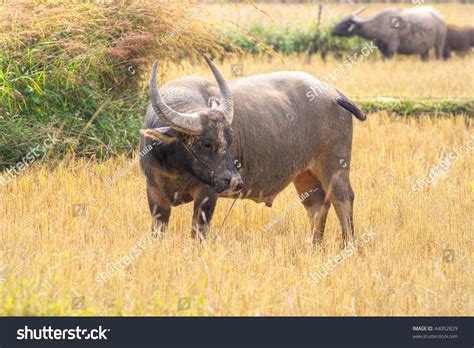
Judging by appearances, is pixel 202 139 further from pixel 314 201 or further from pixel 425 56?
pixel 425 56

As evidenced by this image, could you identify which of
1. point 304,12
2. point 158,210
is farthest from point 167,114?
point 304,12

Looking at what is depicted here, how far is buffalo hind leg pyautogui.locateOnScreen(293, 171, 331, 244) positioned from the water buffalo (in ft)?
46.2

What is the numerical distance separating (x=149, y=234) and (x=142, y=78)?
12.5 feet

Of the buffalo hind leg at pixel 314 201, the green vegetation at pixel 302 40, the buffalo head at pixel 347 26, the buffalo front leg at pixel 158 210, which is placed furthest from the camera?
the buffalo head at pixel 347 26

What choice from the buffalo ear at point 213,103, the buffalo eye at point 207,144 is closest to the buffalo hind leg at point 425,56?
the buffalo ear at point 213,103

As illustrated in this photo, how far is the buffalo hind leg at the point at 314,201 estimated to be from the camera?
7.58 meters

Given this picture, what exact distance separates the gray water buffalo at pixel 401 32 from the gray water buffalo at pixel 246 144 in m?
12.7

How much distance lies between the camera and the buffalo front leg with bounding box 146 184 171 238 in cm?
657

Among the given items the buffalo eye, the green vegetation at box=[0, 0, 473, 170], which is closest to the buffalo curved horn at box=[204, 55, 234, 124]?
the buffalo eye

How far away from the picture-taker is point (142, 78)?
1025 centimetres

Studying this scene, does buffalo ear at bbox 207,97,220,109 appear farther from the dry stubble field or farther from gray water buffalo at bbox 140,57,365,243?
the dry stubble field

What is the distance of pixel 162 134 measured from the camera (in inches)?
238

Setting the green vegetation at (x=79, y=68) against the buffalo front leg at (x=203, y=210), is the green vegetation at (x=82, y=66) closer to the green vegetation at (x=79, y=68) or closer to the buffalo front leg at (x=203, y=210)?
the green vegetation at (x=79, y=68)

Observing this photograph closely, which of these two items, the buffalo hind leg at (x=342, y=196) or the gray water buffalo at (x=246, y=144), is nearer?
the gray water buffalo at (x=246, y=144)
